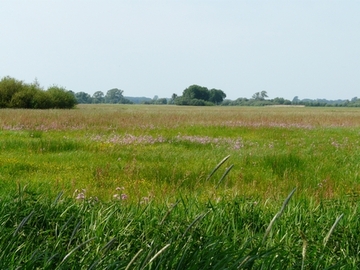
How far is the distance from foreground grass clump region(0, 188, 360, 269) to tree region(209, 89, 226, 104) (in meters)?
129

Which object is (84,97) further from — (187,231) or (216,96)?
(187,231)

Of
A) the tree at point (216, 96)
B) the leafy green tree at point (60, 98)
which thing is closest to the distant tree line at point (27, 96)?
Answer: the leafy green tree at point (60, 98)

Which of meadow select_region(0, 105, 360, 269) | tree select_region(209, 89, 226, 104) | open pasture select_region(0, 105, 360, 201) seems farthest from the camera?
tree select_region(209, 89, 226, 104)

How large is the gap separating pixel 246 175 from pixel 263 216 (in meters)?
3.95

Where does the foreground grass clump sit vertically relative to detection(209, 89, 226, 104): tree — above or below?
above

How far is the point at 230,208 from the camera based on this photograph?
12.8 ft

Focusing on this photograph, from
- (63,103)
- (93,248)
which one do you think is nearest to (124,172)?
(93,248)

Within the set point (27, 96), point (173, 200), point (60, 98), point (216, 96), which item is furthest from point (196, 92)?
point (173, 200)

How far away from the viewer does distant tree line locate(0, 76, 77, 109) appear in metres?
39.3

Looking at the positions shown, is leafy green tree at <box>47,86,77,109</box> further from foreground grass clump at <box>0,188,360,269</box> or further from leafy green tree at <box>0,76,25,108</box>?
foreground grass clump at <box>0,188,360,269</box>

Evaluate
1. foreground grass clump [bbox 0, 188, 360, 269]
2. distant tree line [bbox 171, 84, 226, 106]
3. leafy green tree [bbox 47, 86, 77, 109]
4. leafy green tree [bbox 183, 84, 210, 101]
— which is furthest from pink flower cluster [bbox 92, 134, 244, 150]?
leafy green tree [bbox 183, 84, 210, 101]

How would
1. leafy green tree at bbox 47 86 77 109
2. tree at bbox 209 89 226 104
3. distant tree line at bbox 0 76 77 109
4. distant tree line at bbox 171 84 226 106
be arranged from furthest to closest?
tree at bbox 209 89 226 104
distant tree line at bbox 171 84 226 106
leafy green tree at bbox 47 86 77 109
distant tree line at bbox 0 76 77 109

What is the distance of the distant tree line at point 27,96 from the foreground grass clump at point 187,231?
3797 cm

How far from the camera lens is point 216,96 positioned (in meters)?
135
